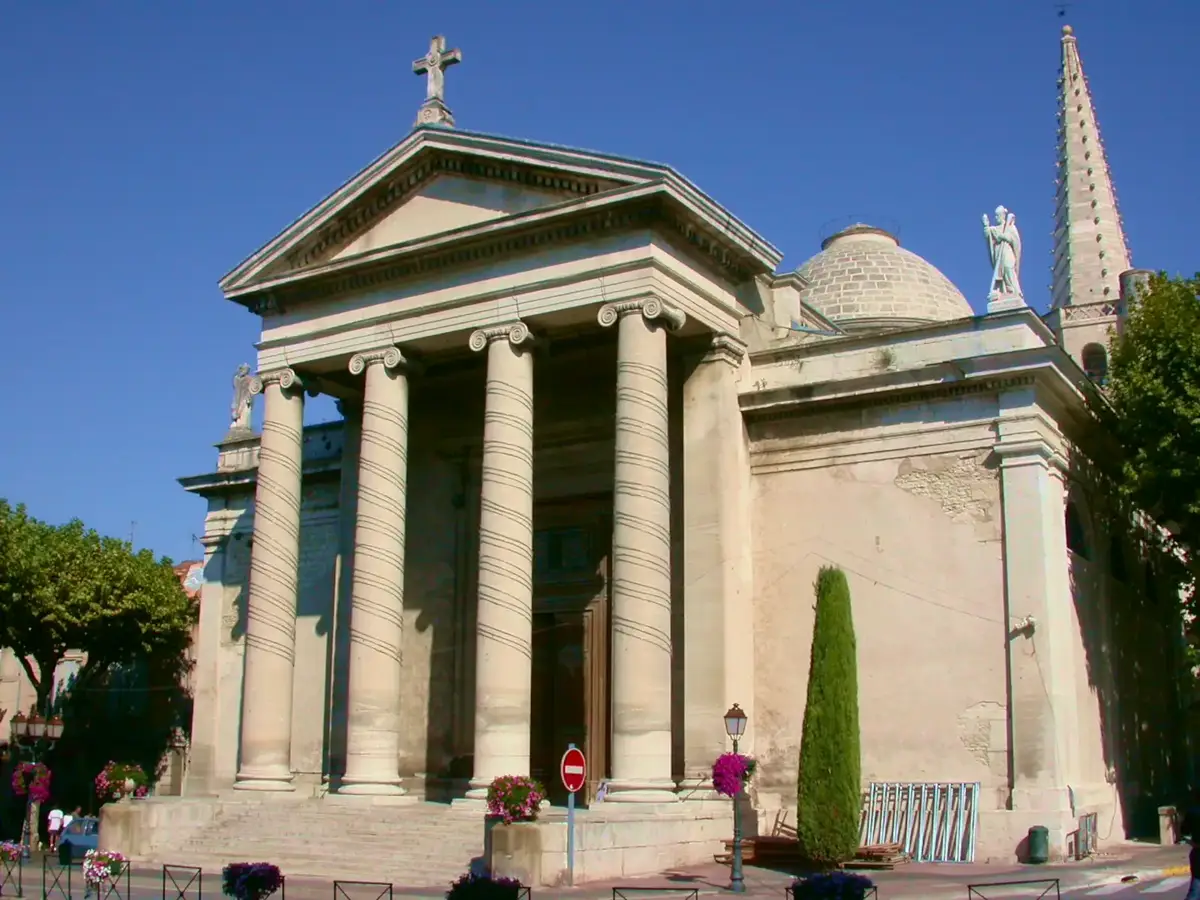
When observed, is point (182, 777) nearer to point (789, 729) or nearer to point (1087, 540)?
point (789, 729)

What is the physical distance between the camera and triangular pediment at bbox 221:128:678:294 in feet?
82.7

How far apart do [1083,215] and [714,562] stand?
3885 cm

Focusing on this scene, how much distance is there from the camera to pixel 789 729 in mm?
25359

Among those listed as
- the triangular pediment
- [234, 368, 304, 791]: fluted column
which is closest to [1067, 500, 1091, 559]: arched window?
the triangular pediment

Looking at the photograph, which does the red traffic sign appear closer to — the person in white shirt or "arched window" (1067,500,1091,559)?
"arched window" (1067,500,1091,559)

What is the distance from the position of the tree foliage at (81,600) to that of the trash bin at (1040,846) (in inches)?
1045

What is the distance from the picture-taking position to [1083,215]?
189 ft

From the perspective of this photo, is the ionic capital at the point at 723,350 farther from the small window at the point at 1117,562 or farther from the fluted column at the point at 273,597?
the small window at the point at 1117,562

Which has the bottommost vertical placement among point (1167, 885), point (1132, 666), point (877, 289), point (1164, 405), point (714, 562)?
point (1167, 885)

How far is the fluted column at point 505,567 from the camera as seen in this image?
929 inches

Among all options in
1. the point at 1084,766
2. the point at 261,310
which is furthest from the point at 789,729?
the point at 261,310

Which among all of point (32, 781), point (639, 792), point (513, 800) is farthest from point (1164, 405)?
point (32, 781)

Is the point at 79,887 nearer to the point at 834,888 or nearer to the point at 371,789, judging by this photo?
the point at 371,789

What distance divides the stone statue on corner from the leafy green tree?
3447 mm
